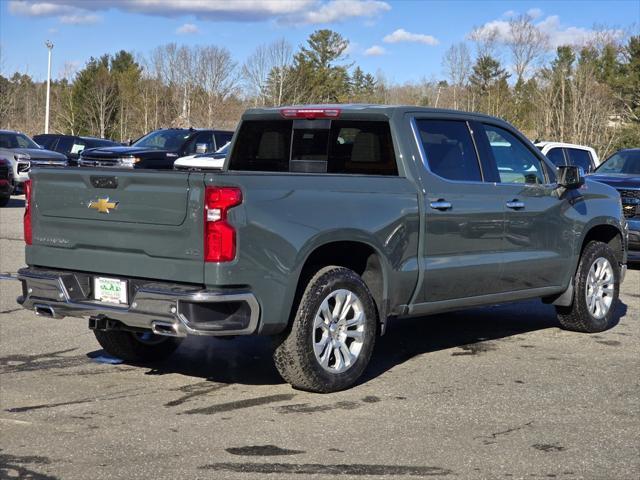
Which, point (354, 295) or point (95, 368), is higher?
point (354, 295)

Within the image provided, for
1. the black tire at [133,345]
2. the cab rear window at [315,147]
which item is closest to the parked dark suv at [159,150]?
the cab rear window at [315,147]

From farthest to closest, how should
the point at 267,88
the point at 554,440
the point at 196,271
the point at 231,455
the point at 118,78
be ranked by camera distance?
1. the point at 118,78
2. the point at 267,88
3. the point at 196,271
4. the point at 554,440
5. the point at 231,455

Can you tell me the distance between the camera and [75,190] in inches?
249

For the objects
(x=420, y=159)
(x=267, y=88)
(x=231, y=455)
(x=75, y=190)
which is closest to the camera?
(x=231, y=455)

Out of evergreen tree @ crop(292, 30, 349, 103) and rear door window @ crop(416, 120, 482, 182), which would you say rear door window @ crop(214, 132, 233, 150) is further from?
evergreen tree @ crop(292, 30, 349, 103)

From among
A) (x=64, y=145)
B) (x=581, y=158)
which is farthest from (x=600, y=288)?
(x=64, y=145)

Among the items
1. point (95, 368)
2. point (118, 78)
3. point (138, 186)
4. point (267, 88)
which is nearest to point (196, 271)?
point (138, 186)

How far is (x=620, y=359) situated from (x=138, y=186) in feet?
13.4

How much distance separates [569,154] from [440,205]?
12.6 m

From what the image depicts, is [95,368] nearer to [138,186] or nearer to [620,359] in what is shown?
[138,186]

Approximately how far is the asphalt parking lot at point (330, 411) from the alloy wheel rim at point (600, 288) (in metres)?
0.30

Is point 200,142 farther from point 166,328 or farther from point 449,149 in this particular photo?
point 166,328

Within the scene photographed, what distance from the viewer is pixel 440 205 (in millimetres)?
7039

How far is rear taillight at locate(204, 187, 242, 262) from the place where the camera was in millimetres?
5684
